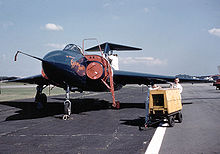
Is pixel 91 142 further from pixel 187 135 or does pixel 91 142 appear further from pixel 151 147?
pixel 187 135

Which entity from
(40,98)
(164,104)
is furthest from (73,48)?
(164,104)

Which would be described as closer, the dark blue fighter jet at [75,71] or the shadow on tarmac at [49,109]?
the dark blue fighter jet at [75,71]

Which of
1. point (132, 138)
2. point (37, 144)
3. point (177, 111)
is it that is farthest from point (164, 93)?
point (37, 144)

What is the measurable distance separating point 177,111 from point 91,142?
4.20 metres

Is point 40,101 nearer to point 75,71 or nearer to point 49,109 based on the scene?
point 49,109

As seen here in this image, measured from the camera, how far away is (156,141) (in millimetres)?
5996

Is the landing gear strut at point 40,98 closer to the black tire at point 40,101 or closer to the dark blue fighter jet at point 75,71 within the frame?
the black tire at point 40,101

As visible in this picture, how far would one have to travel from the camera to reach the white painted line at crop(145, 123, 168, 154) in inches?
203

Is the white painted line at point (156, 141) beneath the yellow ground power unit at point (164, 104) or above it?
beneath

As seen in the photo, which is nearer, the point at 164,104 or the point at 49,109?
the point at 164,104

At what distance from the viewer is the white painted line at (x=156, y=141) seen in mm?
5156

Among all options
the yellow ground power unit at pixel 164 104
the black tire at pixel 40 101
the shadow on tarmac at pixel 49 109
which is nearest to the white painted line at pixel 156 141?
the yellow ground power unit at pixel 164 104

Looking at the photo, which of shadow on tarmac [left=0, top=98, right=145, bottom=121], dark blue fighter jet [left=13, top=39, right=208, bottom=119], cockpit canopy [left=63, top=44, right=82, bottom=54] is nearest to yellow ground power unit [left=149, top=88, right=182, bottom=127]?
dark blue fighter jet [left=13, top=39, right=208, bottom=119]

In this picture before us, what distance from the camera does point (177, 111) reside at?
8.55 metres
